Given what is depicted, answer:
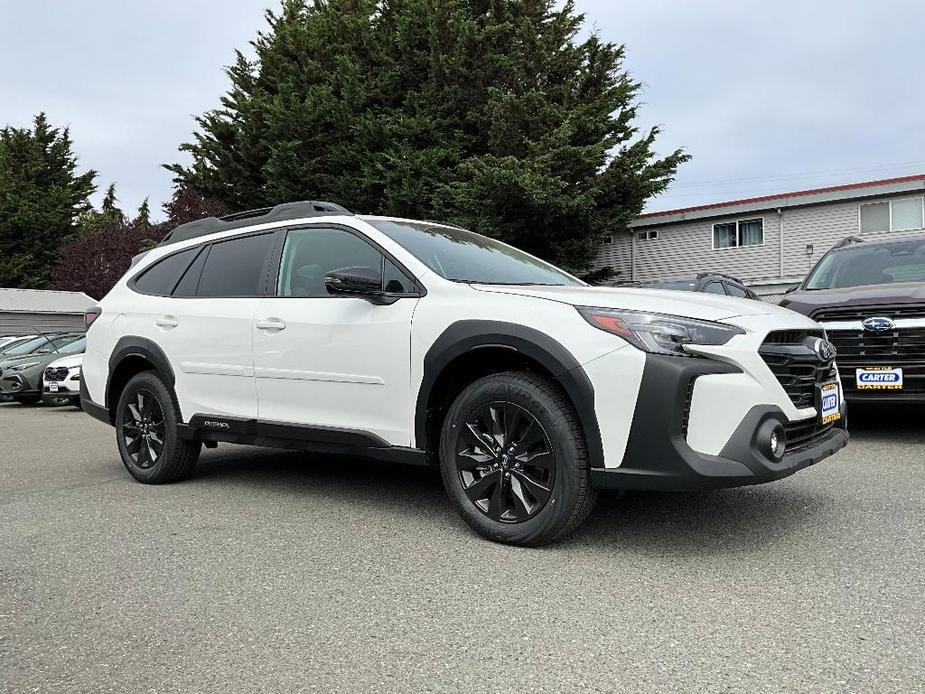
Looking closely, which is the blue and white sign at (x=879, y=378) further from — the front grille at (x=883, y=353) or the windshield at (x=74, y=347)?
the windshield at (x=74, y=347)

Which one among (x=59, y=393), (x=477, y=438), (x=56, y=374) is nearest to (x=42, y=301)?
(x=56, y=374)

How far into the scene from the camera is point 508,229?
66.0 ft

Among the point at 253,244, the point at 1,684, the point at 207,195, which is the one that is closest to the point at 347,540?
the point at 1,684

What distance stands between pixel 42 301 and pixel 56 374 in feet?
87.2

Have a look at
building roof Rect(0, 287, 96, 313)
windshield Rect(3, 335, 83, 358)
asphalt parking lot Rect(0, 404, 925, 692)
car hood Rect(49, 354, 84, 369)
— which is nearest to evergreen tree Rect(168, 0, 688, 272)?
windshield Rect(3, 335, 83, 358)

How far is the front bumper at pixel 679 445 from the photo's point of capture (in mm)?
3217

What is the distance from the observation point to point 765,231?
23.0 metres

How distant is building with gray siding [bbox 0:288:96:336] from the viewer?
3592cm

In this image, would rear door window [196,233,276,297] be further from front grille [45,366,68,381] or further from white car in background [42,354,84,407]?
front grille [45,366,68,381]

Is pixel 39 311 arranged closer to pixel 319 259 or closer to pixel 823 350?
pixel 319 259

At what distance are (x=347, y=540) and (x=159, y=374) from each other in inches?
90.0

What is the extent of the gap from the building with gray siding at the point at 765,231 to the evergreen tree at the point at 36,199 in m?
37.2

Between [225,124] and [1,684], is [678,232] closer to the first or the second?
[225,124]

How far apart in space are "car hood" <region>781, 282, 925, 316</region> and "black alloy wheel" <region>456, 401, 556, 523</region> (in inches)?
151
